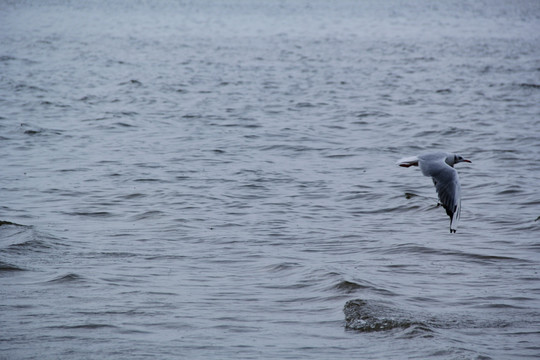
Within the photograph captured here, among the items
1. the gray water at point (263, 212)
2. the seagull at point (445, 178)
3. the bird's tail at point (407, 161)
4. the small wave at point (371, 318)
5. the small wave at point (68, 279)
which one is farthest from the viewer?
the bird's tail at point (407, 161)

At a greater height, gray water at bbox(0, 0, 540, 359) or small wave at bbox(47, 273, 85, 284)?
small wave at bbox(47, 273, 85, 284)

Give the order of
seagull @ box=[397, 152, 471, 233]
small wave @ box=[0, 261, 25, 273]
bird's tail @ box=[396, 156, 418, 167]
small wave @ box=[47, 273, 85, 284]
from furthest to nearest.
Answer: bird's tail @ box=[396, 156, 418, 167] < seagull @ box=[397, 152, 471, 233] < small wave @ box=[0, 261, 25, 273] < small wave @ box=[47, 273, 85, 284]

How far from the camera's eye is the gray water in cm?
653

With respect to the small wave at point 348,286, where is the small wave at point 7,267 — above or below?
above

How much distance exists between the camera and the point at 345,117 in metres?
18.1

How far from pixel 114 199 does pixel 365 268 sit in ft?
13.0

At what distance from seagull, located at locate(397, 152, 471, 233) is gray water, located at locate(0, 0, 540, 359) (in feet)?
2.37

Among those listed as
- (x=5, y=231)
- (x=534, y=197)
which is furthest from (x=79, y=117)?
(x=534, y=197)

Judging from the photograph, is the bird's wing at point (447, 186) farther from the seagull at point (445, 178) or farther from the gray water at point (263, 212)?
the gray water at point (263, 212)

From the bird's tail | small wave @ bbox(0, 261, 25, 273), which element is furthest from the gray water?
the bird's tail

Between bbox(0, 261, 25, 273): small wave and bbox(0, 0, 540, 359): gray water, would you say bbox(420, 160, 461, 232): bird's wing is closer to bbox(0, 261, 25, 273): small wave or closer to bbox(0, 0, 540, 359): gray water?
bbox(0, 0, 540, 359): gray water

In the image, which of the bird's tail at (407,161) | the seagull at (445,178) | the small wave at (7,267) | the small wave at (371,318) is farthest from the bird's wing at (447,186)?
the small wave at (7,267)

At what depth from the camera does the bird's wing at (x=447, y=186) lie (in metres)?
7.80

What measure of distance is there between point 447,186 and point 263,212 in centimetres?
304
